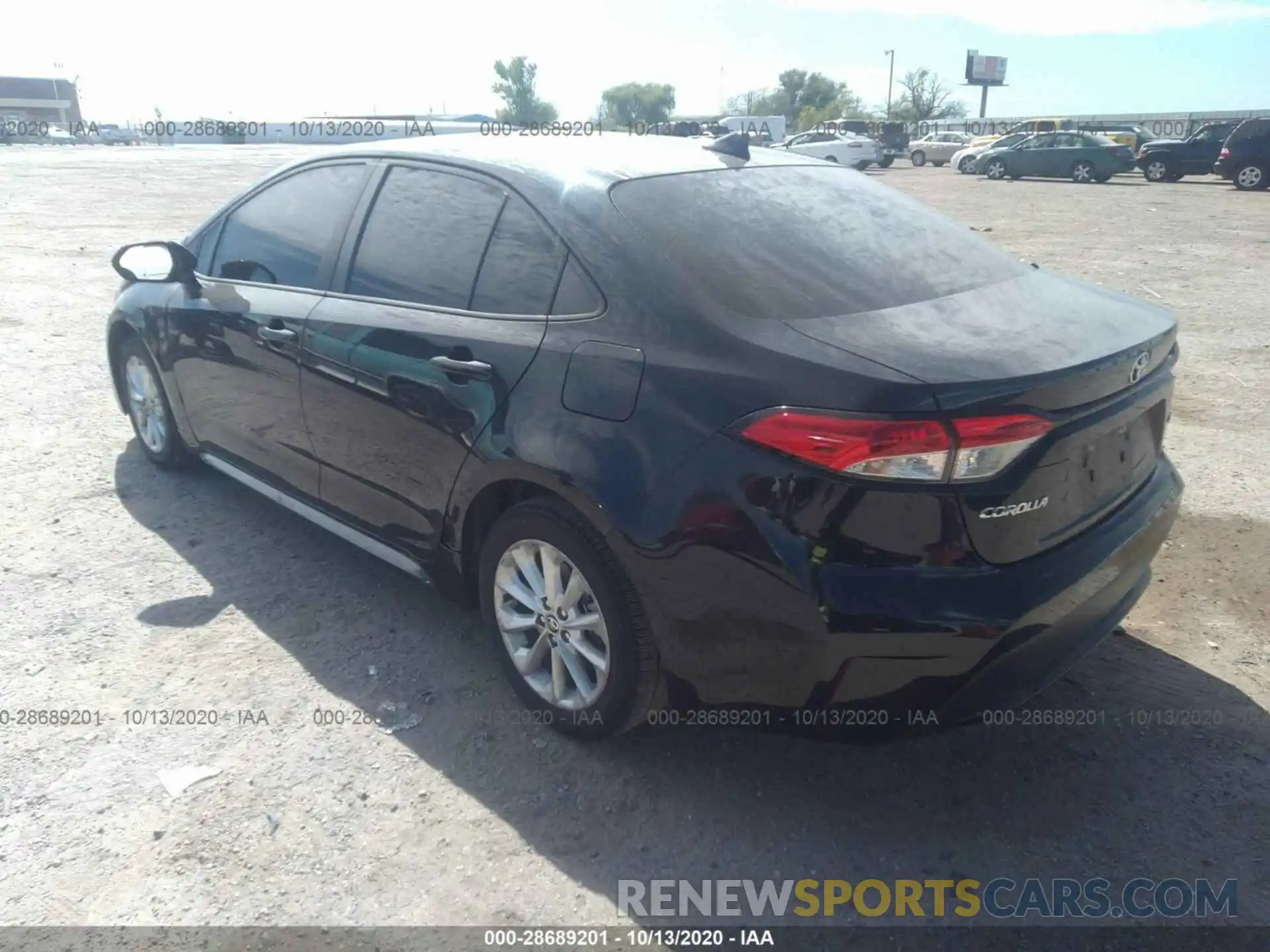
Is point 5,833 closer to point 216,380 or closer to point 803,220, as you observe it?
point 216,380

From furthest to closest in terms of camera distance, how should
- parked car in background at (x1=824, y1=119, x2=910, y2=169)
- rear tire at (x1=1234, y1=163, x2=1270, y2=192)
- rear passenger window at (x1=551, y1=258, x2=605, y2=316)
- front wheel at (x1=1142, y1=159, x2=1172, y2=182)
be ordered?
1. parked car in background at (x1=824, y1=119, x2=910, y2=169)
2. front wheel at (x1=1142, y1=159, x2=1172, y2=182)
3. rear tire at (x1=1234, y1=163, x2=1270, y2=192)
4. rear passenger window at (x1=551, y1=258, x2=605, y2=316)

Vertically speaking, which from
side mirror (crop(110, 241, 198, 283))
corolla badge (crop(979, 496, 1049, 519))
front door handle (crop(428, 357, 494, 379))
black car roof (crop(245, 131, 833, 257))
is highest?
black car roof (crop(245, 131, 833, 257))

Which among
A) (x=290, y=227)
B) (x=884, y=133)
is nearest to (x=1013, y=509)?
(x=290, y=227)

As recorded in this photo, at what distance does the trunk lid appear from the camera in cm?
219

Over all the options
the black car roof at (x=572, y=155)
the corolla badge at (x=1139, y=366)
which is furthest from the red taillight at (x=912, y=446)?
the black car roof at (x=572, y=155)

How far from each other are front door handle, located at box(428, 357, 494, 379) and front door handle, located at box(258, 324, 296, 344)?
0.91 m

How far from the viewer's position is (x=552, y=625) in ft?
9.29

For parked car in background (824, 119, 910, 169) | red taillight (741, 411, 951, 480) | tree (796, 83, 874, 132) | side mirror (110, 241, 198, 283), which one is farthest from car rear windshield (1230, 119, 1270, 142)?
tree (796, 83, 874, 132)

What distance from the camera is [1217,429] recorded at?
18.0ft

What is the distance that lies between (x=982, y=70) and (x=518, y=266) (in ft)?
369

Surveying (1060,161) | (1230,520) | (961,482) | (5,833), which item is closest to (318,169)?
(5,833)

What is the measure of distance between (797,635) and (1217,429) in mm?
4408

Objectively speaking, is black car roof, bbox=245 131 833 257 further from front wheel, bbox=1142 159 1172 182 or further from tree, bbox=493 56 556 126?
tree, bbox=493 56 556 126

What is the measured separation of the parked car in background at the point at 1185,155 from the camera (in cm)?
2670
